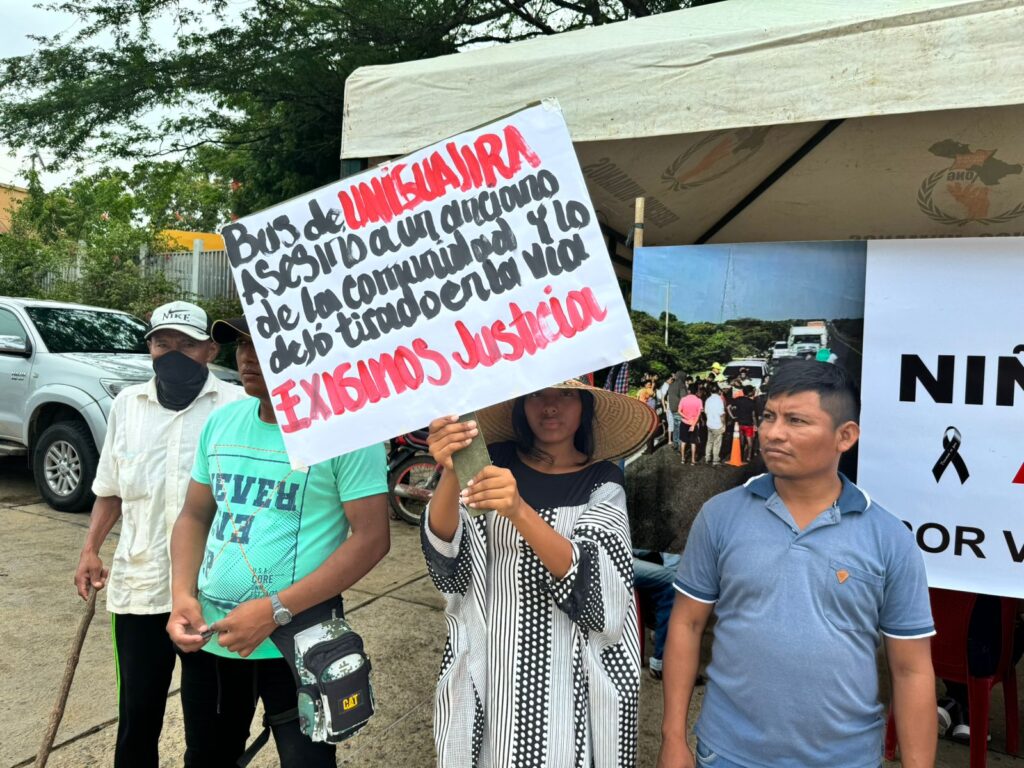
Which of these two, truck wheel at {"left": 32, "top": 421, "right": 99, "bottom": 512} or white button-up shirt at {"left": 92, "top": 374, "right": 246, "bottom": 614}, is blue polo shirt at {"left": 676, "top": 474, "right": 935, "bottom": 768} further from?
truck wheel at {"left": 32, "top": 421, "right": 99, "bottom": 512}

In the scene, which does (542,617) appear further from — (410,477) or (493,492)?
(410,477)

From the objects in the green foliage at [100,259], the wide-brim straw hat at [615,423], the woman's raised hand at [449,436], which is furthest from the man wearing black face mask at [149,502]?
the green foliage at [100,259]

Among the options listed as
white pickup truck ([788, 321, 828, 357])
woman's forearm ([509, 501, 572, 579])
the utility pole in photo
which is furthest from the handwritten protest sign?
white pickup truck ([788, 321, 828, 357])

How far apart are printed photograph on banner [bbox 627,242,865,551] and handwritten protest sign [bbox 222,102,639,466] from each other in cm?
83

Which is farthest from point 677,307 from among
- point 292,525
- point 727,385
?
point 292,525

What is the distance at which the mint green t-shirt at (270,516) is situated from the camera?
182 cm

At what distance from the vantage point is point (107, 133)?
9094 mm

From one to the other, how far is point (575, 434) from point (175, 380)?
1268mm

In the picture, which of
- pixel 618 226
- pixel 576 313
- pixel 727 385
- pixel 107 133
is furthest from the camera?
pixel 107 133

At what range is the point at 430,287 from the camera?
5.07ft

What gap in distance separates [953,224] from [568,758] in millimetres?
2836

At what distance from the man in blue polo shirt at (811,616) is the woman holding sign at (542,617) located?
0.19 meters

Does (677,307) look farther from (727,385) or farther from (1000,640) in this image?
(1000,640)

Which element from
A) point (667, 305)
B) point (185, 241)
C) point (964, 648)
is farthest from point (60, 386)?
point (185, 241)
